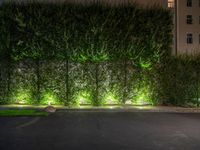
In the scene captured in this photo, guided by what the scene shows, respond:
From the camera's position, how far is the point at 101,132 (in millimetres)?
8695

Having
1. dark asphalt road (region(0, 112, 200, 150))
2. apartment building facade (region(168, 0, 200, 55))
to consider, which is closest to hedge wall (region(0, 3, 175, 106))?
dark asphalt road (region(0, 112, 200, 150))

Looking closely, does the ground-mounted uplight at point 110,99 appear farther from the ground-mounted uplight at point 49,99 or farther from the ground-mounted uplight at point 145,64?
the ground-mounted uplight at point 49,99

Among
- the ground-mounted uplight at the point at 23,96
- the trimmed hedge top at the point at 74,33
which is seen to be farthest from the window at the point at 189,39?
the ground-mounted uplight at the point at 23,96

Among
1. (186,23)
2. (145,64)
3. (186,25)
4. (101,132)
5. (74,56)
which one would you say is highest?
(186,23)

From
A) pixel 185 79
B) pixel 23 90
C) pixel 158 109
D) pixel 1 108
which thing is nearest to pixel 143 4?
pixel 185 79

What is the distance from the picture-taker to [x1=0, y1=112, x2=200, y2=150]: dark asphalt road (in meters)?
7.12

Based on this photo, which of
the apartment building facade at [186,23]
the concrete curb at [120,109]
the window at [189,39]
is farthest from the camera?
the window at [189,39]

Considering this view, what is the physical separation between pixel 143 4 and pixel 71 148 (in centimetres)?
1165

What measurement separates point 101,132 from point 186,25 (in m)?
28.8

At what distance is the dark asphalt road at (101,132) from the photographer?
7.12 metres

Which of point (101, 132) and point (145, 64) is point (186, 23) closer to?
point (145, 64)

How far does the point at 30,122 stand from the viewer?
10242 millimetres

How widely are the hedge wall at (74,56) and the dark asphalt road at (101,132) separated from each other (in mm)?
2907

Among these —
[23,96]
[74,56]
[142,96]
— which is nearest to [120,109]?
[142,96]
